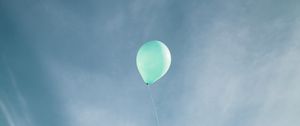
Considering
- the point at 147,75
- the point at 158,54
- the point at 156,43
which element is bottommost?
the point at 147,75

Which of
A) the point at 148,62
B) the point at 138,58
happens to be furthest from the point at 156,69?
the point at 138,58

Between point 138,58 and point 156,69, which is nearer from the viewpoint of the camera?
point 156,69

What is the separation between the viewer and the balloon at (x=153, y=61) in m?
8.09

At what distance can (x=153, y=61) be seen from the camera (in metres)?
8.11

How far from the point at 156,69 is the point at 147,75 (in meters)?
0.46

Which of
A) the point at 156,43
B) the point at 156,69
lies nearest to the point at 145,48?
the point at 156,43

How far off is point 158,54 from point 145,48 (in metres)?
0.70

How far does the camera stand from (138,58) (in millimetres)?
8633

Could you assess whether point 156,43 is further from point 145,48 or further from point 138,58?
point 138,58

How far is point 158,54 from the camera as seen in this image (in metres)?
8.15

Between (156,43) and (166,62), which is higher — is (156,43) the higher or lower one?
the higher one

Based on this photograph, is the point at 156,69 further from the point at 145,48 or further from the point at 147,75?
the point at 145,48

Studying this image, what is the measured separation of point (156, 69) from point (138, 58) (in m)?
1.07

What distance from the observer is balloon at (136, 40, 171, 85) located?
8.09m
